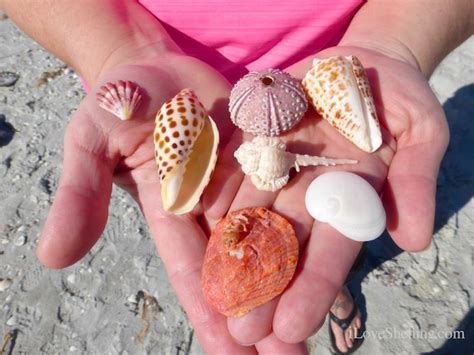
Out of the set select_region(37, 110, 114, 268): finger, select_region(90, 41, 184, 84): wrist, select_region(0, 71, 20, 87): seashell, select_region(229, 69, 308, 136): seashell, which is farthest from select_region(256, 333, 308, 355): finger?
select_region(0, 71, 20, 87): seashell

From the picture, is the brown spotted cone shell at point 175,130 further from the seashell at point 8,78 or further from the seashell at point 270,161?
the seashell at point 8,78

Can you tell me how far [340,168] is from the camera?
6.15 ft

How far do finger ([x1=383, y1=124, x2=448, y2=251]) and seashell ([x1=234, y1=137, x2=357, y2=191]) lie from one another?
19 cm

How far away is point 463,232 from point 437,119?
1.55m

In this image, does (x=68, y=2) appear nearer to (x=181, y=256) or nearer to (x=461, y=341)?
(x=181, y=256)

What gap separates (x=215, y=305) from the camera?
162 centimetres

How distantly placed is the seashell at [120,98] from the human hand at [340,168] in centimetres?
43

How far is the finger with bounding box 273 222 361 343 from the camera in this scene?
155cm

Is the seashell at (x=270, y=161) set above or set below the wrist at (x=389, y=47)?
below

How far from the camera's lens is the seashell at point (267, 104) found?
194cm

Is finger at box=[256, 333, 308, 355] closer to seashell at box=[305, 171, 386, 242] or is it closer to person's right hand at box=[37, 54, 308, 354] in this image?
person's right hand at box=[37, 54, 308, 354]

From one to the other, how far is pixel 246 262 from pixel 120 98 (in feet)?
2.47

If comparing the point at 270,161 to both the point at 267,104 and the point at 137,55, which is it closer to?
the point at 267,104

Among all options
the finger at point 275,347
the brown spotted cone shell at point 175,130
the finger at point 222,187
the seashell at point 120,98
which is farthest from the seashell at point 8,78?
the finger at point 275,347
